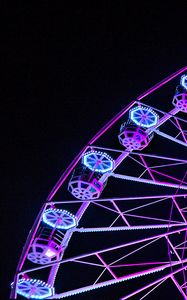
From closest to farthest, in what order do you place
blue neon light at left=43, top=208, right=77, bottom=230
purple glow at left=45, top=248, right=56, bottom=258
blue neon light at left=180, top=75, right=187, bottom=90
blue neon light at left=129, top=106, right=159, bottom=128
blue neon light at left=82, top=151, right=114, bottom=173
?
1. purple glow at left=45, top=248, right=56, bottom=258
2. blue neon light at left=43, top=208, right=77, bottom=230
3. blue neon light at left=82, top=151, right=114, bottom=173
4. blue neon light at left=129, top=106, right=159, bottom=128
5. blue neon light at left=180, top=75, right=187, bottom=90

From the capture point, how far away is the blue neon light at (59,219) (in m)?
13.0

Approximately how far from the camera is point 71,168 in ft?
43.6

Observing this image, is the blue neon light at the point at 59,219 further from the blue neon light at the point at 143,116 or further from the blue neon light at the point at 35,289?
the blue neon light at the point at 143,116

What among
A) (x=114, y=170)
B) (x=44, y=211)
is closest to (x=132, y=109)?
(x=114, y=170)

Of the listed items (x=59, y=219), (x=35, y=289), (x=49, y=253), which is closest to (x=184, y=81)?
(x=59, y=219)

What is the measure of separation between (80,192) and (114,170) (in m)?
1.25

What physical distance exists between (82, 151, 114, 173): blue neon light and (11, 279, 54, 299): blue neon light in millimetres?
3196

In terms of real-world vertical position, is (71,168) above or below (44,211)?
above

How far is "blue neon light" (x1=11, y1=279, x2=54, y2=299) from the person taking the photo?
39.6ft

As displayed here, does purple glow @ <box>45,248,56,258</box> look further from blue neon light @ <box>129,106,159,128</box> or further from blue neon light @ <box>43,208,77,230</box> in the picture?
blue neon light @ <box>129,106,159,128</box>

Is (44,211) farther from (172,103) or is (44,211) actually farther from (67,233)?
(172,103)

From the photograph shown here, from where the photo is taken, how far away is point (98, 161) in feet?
45.3

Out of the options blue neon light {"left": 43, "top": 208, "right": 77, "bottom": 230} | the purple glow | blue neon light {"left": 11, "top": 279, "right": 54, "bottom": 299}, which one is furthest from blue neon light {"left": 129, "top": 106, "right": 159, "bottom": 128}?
blue neon light {"left": 11, "top": 279, "right": 54, "bottom": 299}

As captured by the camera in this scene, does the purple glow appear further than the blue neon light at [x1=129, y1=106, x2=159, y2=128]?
No
